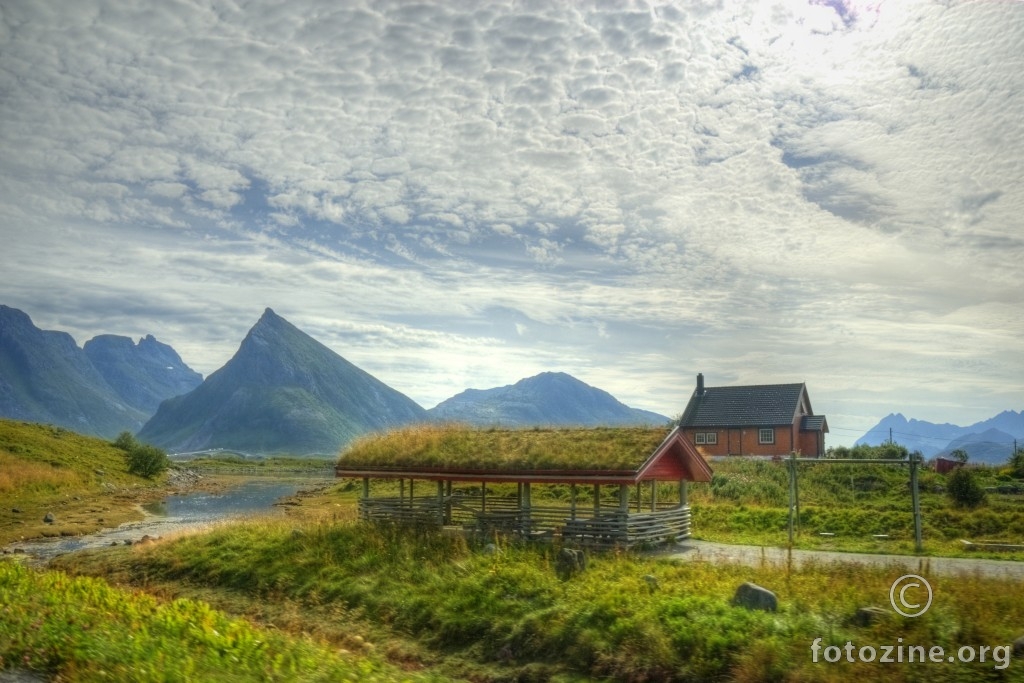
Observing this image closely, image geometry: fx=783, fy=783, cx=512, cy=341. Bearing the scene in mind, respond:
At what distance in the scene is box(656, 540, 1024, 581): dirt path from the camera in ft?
68.2

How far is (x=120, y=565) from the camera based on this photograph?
3039 centimetres

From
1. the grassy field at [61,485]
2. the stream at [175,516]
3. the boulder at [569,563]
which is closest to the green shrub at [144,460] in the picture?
the grassy field at [61,485]

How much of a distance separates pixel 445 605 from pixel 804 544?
1389 cm

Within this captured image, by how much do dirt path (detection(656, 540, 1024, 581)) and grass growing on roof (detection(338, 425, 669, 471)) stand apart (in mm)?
3633

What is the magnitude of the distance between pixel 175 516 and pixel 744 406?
1843 inches

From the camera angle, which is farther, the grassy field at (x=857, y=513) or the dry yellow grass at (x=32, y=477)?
the dry yellow grass at (x=32, y=477)

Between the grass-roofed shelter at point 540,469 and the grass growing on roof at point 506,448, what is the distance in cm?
4

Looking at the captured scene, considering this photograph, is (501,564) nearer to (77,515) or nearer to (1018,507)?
(1018,507)

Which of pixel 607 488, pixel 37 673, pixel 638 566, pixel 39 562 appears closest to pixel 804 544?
pixel 638 566

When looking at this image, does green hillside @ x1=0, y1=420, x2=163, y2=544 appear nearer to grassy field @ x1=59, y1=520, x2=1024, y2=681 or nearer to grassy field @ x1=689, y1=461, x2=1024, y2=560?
grassy field @ x1=59, y1=520, x2=1024, y2=681

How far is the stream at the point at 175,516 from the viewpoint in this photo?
1426 inches

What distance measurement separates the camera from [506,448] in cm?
2923

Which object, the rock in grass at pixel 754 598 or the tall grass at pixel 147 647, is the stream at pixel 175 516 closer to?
the tall grass at pixel 147 647

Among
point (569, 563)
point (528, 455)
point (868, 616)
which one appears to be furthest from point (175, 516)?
point (868, 616)
